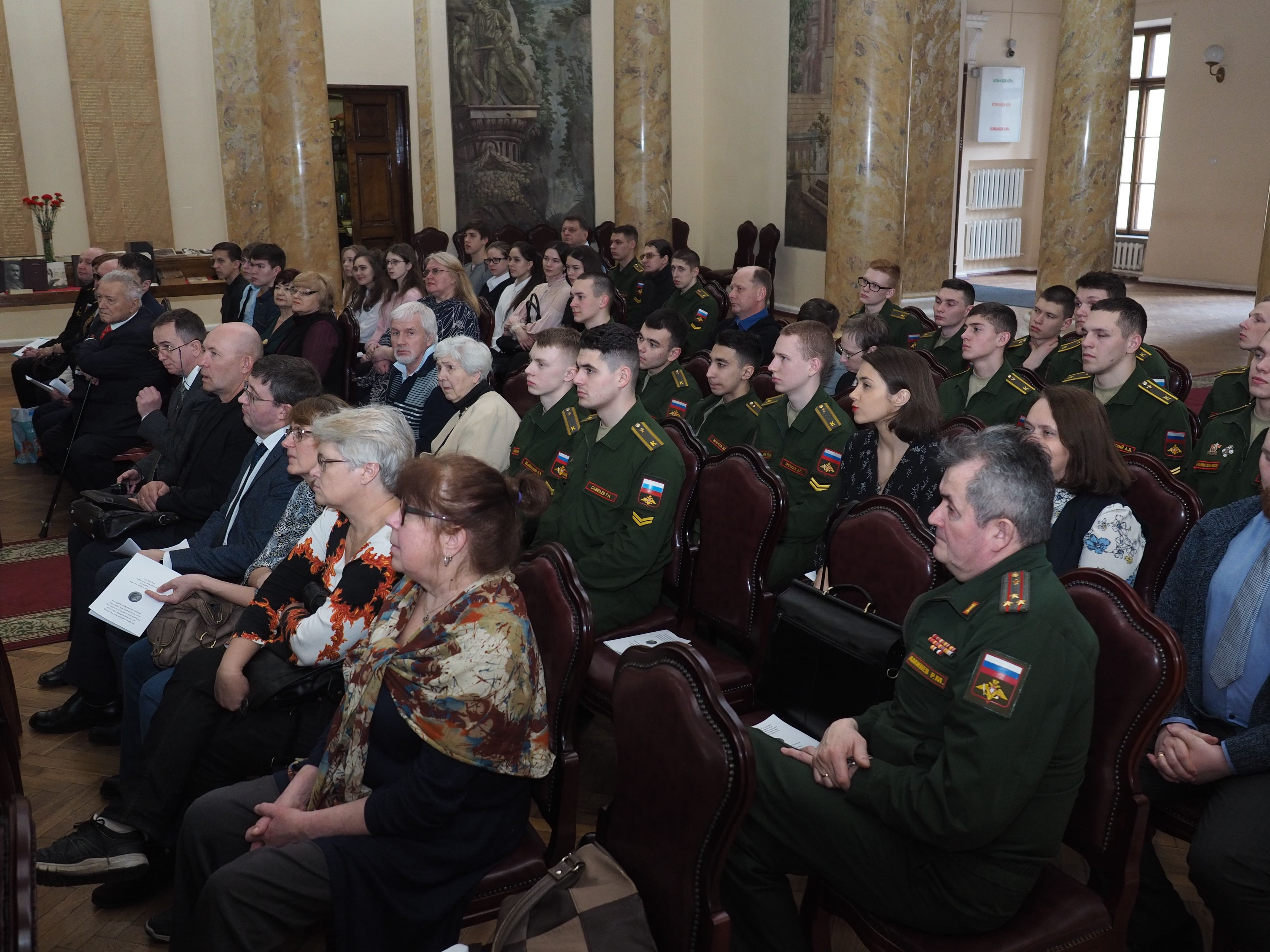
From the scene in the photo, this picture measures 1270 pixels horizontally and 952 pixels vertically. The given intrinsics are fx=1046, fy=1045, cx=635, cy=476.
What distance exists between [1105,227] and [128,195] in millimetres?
10012

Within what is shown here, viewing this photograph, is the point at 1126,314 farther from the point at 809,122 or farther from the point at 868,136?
the point at 809,122

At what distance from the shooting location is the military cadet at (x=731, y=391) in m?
4.67

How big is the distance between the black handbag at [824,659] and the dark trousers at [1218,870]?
2.35ft

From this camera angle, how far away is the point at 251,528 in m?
3.44

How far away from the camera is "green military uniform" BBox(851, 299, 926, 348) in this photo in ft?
22.0

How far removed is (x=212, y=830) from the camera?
2242 mm

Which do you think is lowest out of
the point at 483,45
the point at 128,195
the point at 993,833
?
the point at 993,833

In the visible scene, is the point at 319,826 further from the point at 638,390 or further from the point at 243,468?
the point at 638,390

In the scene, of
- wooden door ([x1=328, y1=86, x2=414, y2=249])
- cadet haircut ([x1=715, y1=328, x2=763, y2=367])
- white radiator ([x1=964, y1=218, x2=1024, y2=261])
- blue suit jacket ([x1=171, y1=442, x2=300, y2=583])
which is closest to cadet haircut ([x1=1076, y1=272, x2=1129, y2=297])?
cadet haircut ([x1=715, y1=328, x2=763, y2=367])

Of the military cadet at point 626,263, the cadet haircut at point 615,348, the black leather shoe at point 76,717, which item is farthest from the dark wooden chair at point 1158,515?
the military cadet at point 626,263

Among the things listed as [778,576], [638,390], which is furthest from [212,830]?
[638,390]

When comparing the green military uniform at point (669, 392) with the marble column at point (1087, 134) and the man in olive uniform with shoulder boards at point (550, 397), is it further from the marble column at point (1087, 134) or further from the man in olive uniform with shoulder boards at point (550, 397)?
the marble column at point (1087, 134)

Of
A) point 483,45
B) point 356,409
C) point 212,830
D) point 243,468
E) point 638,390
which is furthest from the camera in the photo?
point 483,45

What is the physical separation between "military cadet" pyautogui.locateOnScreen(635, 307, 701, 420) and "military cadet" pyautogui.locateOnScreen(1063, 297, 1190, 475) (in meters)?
1.79
